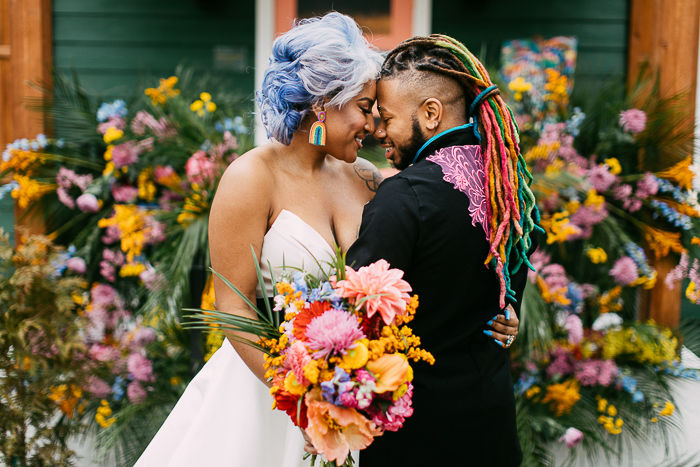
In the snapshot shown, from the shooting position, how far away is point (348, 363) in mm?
1060

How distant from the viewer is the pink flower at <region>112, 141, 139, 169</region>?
299cm

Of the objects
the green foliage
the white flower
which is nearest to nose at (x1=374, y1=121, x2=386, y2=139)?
the green foliage

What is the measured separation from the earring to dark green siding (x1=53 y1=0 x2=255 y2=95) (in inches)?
89.9

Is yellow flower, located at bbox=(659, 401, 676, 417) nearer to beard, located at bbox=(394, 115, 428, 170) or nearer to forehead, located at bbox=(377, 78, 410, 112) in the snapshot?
beard, located at bbox=(394, 115, 428, 170)

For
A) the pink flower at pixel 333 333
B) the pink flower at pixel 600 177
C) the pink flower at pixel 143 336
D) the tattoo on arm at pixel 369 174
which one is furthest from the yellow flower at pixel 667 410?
the pink flower at pixel 143 336

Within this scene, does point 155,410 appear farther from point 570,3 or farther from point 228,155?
point 570,3

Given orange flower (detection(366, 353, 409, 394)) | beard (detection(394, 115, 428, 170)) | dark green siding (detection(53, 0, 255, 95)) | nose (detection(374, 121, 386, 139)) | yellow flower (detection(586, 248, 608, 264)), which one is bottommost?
yellow flower (detection(586, 248, 608, 264))

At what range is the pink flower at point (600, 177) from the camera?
304 cm

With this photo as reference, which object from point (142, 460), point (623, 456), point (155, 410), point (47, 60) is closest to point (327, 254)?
point (142, 460)

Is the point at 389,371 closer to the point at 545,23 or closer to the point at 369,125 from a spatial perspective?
the point at 369,125

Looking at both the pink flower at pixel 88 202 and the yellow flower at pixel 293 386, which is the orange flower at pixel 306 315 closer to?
the yellow flower at pixel 293 386

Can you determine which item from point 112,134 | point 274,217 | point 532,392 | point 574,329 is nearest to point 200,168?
point 112,134

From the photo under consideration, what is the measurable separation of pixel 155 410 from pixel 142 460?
992 millimetres

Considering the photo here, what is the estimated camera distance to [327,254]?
1.70 metres
